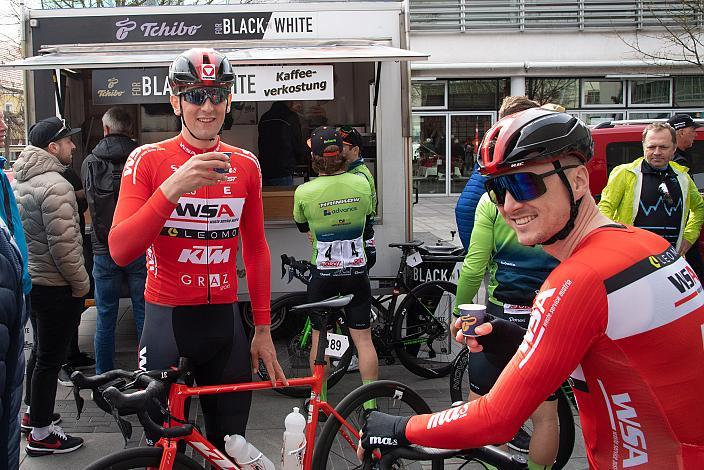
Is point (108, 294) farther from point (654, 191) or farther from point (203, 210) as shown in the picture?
point (654, 191)

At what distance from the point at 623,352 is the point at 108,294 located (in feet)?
15.6

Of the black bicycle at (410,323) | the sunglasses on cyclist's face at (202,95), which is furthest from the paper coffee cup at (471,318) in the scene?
the black bicycle at (410,323)

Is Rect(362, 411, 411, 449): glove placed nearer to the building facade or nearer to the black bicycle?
the black bicycle

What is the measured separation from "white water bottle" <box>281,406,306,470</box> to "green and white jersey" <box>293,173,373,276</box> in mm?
2103

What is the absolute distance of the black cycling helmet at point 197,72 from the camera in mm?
2826

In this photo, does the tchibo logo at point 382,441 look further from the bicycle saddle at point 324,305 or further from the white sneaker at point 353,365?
the white sneaker at point 353,365

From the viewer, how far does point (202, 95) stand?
9.32 feet

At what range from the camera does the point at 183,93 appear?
2.85 m

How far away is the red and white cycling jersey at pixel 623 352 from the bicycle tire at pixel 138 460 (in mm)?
1256

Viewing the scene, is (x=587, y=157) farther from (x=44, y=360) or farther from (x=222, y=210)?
(x=44, y=360)

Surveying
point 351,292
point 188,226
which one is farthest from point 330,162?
point 188,226

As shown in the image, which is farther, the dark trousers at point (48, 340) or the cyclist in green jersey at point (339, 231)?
the cyclist in green jersey at point (339, 231)

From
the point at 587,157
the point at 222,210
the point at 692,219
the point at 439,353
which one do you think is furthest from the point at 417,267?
the point at 587,157

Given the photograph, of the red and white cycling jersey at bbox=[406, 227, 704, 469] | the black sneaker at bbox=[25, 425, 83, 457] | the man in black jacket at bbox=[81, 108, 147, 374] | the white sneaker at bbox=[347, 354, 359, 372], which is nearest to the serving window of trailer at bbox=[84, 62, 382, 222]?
the man in black jacket at bbox=[81, 108, 147, 374]
